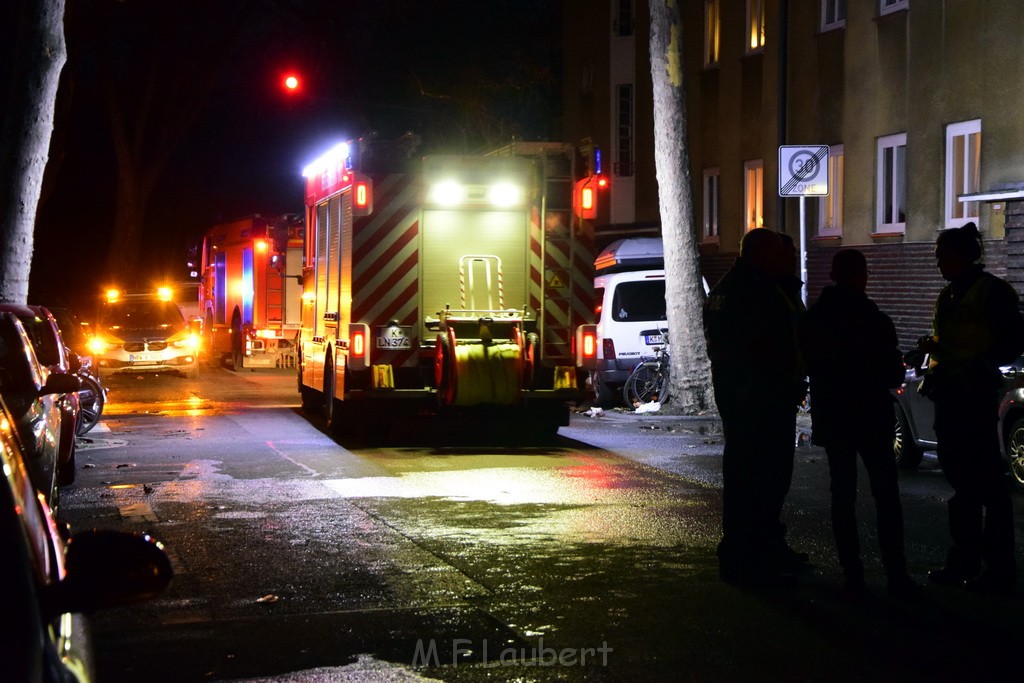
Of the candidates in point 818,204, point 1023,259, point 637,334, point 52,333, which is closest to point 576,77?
point 818,204

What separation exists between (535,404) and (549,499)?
459cm

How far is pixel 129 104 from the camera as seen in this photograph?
141ft

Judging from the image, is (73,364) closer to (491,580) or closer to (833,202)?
(491,580)

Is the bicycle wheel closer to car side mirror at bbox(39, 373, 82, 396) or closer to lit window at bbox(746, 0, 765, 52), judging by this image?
lit window at bbox(746, 0, 765, 52)

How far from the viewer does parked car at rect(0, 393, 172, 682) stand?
2.84m

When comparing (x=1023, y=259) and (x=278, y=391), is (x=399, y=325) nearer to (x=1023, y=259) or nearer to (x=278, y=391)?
(x=1023, y=259)

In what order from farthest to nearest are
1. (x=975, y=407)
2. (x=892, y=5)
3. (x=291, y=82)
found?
(x=291, y=82) < (x=892, y=5) < (x=975, y=407)

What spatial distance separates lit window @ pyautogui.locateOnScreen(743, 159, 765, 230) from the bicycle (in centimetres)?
686

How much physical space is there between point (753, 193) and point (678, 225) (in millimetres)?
8128

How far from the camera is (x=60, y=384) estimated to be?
1025 centimetres

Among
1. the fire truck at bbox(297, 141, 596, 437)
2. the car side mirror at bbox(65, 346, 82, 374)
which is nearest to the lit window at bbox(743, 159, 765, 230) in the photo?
the fire truck at bbox(297, 141, 596, 437)

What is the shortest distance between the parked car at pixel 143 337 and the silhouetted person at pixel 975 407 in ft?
74.3

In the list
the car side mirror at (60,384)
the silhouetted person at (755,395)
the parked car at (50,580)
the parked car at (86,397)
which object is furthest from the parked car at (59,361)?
the parked car at (50,580)

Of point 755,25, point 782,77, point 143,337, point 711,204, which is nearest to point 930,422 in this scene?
point 782,77
